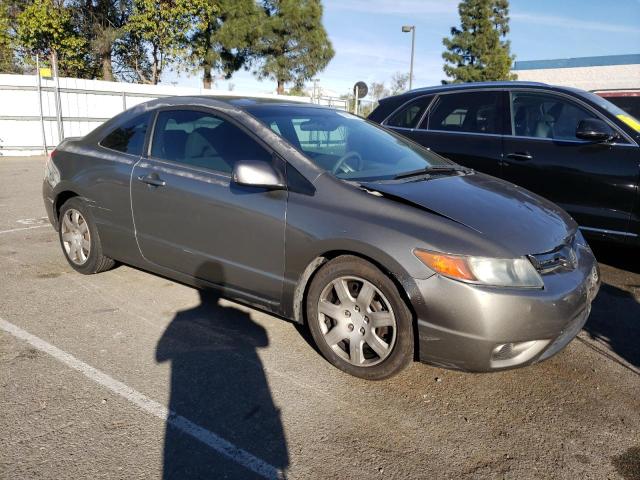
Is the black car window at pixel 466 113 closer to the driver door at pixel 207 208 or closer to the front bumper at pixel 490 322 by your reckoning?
the driver door at pixel 207 208

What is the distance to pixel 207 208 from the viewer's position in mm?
3486

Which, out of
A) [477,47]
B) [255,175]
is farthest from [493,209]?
[477,47]

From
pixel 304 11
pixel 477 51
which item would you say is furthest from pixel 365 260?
pixel 477 51

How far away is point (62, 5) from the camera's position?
21.1m

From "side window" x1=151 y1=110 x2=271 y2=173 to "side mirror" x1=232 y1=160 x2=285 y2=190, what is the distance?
0.64ft

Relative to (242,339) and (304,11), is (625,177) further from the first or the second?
(304,11)

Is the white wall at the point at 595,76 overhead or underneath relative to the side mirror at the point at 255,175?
overhead

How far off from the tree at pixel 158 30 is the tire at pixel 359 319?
69.6ft

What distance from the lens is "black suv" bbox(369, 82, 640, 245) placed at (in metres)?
4.70

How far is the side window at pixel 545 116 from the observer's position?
504 centimetres

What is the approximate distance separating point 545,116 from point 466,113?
2.62 ft

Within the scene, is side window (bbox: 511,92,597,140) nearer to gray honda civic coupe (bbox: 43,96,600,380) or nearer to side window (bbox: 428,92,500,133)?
side window (bbox: 428,92,500,133)

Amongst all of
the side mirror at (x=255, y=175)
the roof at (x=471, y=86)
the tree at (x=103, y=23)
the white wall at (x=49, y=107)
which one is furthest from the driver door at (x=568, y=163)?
the tree at (x=103, y=23)

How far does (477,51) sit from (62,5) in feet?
88.0
